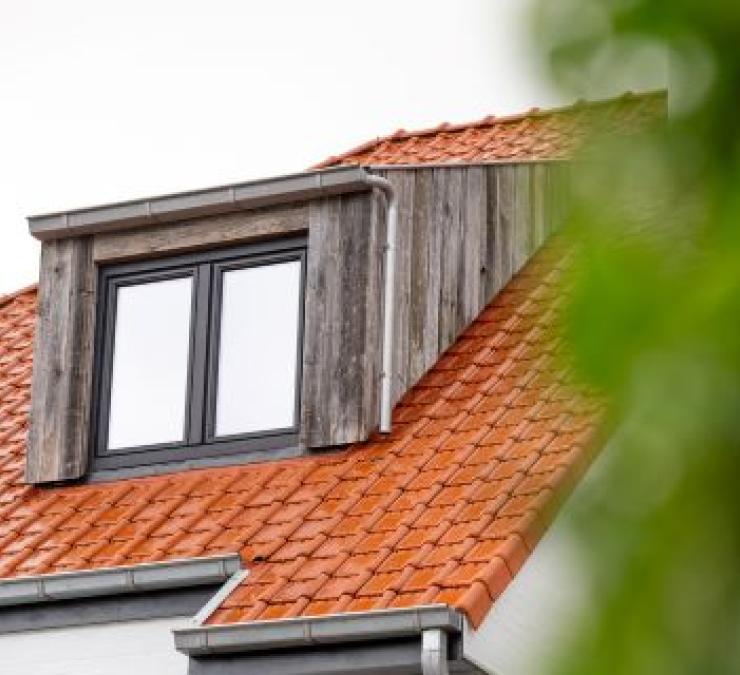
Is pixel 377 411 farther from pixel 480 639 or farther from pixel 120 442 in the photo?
pixel 480 639

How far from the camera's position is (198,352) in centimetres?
1127

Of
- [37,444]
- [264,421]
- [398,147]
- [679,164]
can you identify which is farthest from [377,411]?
[679,164]

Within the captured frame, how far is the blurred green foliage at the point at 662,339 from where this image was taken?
112cm

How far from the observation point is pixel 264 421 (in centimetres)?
1112

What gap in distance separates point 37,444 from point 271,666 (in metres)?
3.10

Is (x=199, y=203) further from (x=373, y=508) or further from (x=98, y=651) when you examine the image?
(x=98, y=651)

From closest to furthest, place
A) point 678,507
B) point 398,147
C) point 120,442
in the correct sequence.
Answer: point 678,507, point 120,442, point 398,147

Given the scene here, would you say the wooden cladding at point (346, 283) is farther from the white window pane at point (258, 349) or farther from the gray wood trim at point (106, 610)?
the gray wood trim at point (106, 610)

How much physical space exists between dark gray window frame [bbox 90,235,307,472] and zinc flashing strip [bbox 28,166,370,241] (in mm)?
245

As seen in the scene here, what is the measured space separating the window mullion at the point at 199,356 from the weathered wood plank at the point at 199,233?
20 centimetres

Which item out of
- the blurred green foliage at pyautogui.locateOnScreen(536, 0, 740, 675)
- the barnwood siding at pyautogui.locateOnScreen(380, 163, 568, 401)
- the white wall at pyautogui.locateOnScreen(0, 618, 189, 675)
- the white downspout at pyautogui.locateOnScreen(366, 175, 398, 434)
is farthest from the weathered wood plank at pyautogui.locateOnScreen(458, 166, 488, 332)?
the blurred green foliage at pyautogui.locateOnScreen(536, 0, 740, 675)

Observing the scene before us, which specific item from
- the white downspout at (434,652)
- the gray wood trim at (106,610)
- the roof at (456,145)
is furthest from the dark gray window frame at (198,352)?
the white downspout at (434,652)

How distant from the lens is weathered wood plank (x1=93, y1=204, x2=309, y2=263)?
11.3m

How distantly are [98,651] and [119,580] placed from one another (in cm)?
40
